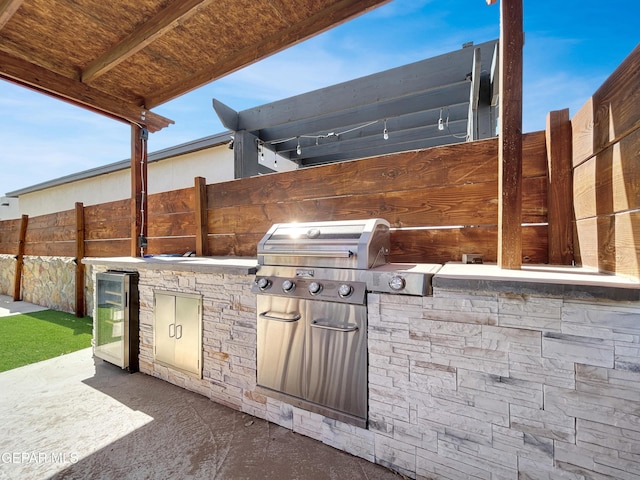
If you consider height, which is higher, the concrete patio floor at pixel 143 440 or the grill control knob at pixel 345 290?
the grill control knob at pixel 345 290

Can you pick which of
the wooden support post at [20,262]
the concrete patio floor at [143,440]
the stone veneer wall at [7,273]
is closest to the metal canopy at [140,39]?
the concrete patio floor at [143,440]

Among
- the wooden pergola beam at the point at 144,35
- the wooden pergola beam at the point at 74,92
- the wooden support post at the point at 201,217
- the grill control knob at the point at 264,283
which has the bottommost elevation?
the grill control knob at the point at 264,283

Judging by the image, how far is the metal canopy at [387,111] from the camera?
10.1 ft

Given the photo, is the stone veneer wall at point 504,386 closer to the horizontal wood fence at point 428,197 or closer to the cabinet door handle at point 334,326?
the cabinet door handle at point 334,326

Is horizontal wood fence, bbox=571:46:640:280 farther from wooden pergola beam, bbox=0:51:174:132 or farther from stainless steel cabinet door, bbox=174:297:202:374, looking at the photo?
wooden pergola beam, bbox=0:51:174:132

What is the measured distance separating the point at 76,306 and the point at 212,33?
205 inches

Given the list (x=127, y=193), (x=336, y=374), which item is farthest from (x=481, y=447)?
(x=127, y=193)

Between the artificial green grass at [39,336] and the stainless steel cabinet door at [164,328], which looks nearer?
the stainless steel cabinet door at [164,328]

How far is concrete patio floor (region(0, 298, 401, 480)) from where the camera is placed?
5.39 feet

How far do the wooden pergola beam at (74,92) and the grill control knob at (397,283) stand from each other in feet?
13.0

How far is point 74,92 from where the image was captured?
10.5ft

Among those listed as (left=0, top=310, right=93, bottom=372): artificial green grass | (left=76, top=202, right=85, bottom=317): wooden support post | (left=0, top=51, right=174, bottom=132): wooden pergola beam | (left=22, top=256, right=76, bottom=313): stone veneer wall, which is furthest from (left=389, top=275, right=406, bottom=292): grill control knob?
(left=22, top=256, right=76, bottom=313): stone veneer wall

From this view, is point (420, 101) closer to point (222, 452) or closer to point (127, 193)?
point (222, 452)

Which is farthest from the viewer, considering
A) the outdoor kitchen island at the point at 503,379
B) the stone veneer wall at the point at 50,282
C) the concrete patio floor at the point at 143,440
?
the stone veneer wall at the point at 50,282
